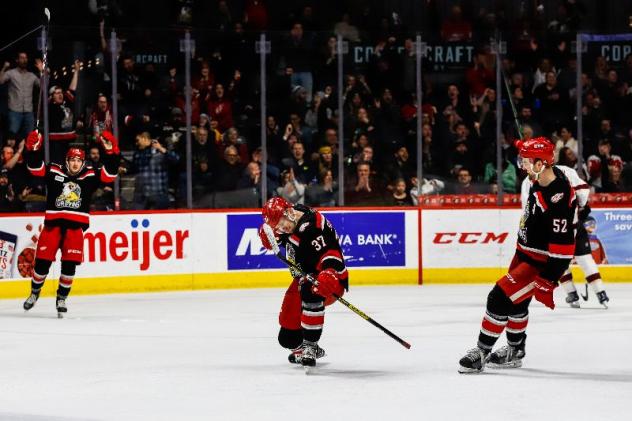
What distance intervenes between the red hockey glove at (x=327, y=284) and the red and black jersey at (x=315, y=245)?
0.13 metres

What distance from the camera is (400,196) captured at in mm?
14289

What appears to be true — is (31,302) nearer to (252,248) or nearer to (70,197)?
(70,197)

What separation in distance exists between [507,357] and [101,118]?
22.2 feet

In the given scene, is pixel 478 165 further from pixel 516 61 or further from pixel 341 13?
pixel 341 13

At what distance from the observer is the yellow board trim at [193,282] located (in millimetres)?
12828

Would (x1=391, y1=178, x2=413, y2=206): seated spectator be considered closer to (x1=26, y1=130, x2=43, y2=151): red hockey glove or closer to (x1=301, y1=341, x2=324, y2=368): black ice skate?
(x1=26, y1=130, x2=43, y2=151): red hockey glove

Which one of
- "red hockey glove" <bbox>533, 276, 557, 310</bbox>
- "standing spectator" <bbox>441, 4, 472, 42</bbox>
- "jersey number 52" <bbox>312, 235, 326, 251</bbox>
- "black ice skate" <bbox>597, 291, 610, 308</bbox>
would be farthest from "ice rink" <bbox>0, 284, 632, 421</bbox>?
"standing spectator" <bbox>441, 4, 472, 42</bbox>

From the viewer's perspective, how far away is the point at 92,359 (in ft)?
27.9

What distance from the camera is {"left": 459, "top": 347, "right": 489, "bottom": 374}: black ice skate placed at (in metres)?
7.43

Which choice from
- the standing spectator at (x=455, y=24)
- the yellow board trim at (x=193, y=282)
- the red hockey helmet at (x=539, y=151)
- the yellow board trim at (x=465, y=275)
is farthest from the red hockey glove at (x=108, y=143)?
the standing spectator at (x=455, y=24)

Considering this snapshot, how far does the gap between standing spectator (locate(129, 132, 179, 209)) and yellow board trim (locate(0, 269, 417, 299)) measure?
2.60 feet

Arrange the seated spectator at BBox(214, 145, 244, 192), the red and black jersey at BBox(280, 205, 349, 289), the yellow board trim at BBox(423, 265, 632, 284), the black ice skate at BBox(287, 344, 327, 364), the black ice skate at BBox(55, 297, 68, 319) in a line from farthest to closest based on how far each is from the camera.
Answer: the yellow board trim at BBox(423, 265, 632, 284), the seated spectator at BBox(214, 145, 244, 192), the black ice skate at BBox(55, 297, 68, 319), the black ice skate at BBox(287, 344, 327, 364), the red and black jersey at BBox(280, 205, 349, 289)

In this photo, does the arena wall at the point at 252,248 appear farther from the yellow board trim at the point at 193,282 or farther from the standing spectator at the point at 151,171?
the standing spectator at the point at 151,171

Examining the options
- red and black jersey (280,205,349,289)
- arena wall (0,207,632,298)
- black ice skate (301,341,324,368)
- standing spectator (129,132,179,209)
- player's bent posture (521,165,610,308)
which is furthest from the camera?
standing spectator (129,132,179,209)
